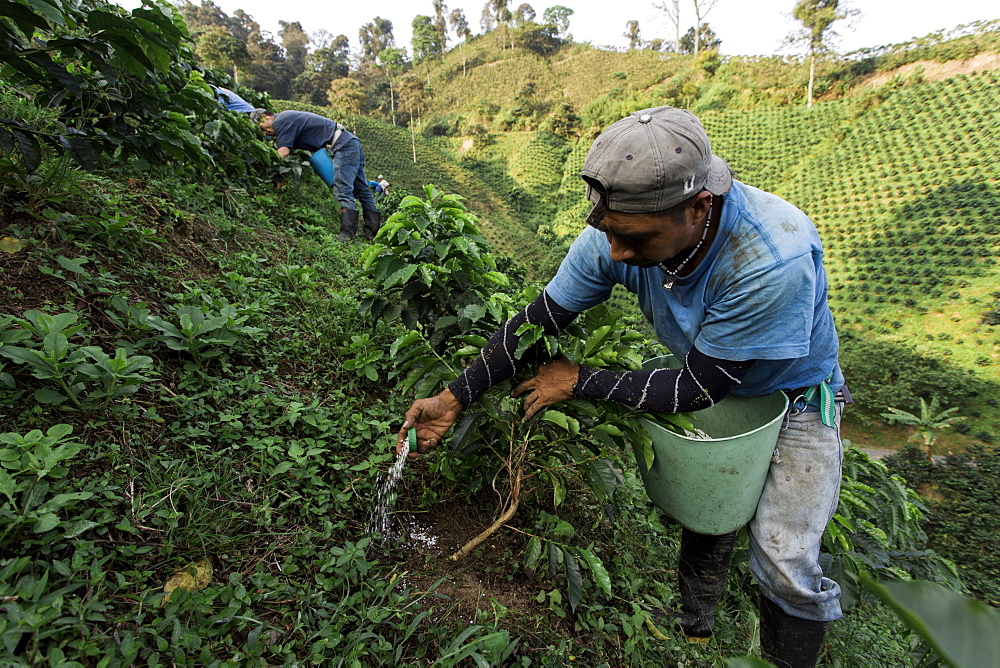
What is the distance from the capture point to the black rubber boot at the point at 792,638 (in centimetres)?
159

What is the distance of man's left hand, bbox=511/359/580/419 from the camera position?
157 cm

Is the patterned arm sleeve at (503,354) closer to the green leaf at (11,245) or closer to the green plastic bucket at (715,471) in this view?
the green plastic bucket at (715,471)

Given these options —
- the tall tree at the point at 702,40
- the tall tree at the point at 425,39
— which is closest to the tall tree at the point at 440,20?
the tall tree at the point at 425,39

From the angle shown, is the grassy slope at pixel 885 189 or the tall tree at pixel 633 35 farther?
the tall tree at pixel 633 35

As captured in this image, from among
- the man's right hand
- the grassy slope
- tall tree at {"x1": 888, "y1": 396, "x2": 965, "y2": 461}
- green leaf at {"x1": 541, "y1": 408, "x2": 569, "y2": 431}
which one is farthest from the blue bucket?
the grassy slope

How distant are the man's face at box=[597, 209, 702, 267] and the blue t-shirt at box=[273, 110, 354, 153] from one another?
4.91 m

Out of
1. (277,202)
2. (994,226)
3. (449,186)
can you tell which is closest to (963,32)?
(994,226)

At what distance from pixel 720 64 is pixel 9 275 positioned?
31.2 m

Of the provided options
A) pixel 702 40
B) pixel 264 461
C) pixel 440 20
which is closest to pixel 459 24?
Result: pixel 440 20

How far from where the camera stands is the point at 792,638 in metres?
1.61

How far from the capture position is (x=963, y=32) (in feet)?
66.0

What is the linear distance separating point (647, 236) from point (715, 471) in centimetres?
75

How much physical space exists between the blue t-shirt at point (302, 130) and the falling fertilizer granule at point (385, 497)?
452cm

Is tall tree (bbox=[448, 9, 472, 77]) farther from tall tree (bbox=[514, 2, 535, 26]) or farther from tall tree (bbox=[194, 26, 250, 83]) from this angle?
tall tree (bbox=[194, 26, 250, 83])
